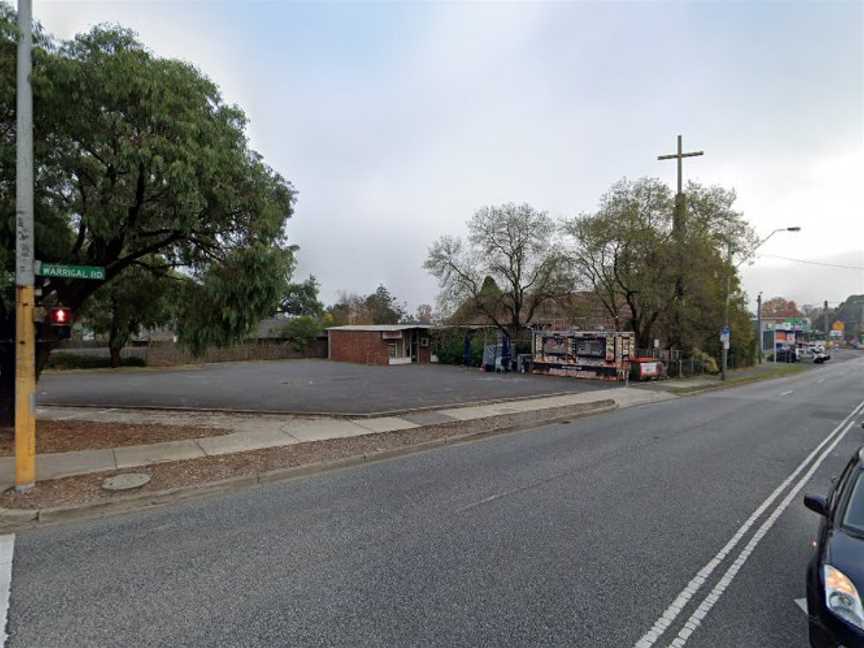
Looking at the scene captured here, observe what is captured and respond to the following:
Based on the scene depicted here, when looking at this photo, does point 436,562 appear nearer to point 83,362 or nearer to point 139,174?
point 139,174

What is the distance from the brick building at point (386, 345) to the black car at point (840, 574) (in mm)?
33087

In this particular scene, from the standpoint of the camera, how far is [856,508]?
3.44m

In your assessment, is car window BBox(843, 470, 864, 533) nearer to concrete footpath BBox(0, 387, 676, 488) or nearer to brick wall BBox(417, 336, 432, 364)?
concrete footpath BBox(0, 387, 676, 488)

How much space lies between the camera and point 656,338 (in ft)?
92.8

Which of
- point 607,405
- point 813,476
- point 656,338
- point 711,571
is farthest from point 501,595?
point 656,338

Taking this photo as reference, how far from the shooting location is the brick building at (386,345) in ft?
119

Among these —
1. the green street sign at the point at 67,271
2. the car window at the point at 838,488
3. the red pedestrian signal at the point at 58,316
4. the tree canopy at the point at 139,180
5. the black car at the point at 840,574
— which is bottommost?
the black car at the point at 840,574

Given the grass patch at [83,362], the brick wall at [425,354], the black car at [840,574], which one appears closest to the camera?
the black car at [840,574]

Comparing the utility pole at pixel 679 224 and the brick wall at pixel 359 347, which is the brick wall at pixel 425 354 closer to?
the brick wall at pixel 359 347

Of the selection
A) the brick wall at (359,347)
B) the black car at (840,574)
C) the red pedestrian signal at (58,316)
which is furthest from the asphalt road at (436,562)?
the brick wall at (359,347)

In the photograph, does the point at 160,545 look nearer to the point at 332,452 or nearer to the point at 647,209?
the point at 332,452

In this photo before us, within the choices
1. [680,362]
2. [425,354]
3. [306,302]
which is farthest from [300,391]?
[306,302]

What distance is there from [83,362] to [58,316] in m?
30.5

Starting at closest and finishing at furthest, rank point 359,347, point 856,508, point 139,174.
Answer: point 856,508 → point 139,174 → point 359,347
